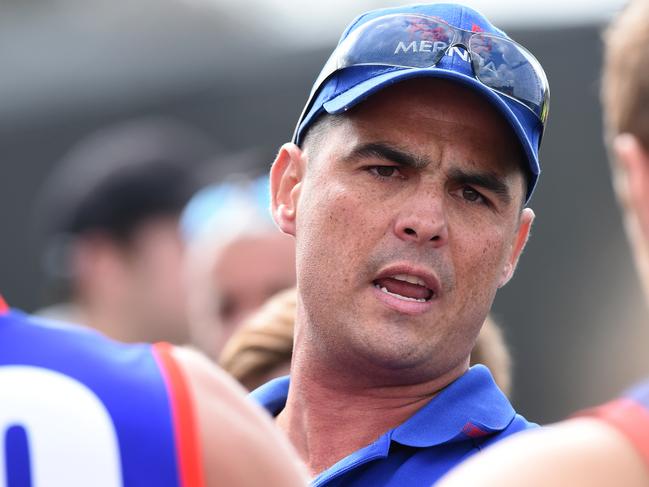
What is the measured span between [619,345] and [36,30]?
303 inches

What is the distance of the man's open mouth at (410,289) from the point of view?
281cm

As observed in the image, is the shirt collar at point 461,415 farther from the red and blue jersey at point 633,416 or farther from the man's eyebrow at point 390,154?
the red and blue jersey at point 633,416

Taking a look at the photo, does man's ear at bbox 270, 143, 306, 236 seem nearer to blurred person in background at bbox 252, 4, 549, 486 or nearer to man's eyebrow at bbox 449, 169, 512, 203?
blurred person in background at bbox 252, 4, 549, 486

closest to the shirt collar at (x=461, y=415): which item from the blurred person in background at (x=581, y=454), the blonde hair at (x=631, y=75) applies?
the blonde hair at (x=631, y=75)

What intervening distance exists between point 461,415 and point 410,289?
0.91ft

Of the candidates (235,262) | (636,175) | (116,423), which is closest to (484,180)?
(636,175)

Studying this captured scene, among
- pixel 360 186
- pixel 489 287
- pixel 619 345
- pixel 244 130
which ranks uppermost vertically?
pixel 360 186

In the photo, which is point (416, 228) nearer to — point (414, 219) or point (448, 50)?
point (414, 219)

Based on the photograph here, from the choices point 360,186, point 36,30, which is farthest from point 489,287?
point 36,30

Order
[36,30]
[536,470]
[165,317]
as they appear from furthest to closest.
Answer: [36,30] < [165,317] < [536,470]

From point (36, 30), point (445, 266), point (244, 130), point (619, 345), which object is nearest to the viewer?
point (445, 266)

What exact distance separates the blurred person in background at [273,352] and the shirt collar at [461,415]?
0.97 meters

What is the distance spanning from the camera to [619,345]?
7.54 meters

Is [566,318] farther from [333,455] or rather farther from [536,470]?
[536,470]
